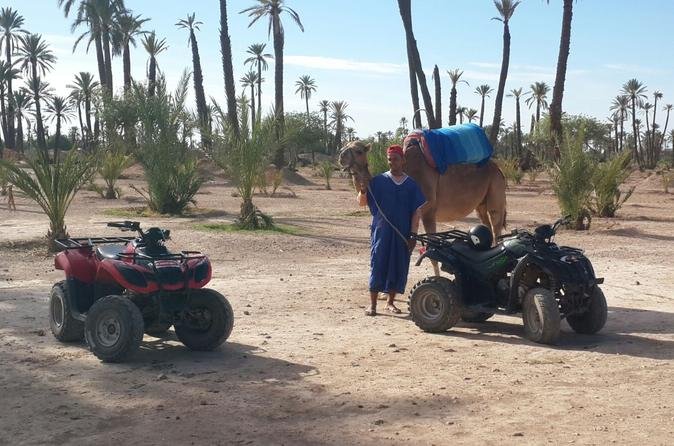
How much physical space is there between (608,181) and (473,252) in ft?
41.2

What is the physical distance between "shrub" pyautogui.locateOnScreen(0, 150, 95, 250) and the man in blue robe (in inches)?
257

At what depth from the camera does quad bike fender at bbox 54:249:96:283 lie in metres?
6.88

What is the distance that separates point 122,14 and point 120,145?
116 feet

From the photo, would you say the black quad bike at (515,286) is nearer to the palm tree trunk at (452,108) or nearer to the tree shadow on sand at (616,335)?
the tree shadow on sand at (616,335)

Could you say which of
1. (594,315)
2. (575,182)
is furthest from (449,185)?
(575,182)

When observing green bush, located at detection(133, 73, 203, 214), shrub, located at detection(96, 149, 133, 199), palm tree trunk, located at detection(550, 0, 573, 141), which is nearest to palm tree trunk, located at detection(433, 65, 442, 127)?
palm tree trunk, located at detection(550, 0, 573, 141)

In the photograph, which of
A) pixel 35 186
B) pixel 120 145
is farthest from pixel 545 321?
pixel 120 145

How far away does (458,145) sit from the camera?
977 centimetres

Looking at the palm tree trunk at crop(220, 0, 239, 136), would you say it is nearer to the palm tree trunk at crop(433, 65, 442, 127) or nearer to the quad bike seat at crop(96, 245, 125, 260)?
the palm tree trunk at crop(433, 65, 442, 127)

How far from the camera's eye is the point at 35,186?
521 inches

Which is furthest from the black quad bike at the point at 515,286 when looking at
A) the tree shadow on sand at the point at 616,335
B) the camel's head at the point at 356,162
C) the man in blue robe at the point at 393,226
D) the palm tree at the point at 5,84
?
the palm tree at the point at 5,84

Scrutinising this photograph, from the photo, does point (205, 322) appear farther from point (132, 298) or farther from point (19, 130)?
point (19, 130)

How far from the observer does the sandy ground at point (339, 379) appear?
4723mm

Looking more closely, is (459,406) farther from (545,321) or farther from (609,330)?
(609,330)
